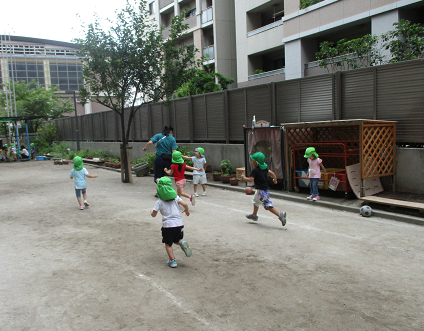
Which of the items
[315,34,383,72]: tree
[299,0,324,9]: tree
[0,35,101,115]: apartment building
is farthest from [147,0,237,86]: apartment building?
Answer: [0,35,101,115]: apartment building

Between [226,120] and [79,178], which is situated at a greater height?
[226,120]

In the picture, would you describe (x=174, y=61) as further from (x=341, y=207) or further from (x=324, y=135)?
(x=341, y=207)

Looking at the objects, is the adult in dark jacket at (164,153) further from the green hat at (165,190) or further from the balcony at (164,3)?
the balcony at (164,3)

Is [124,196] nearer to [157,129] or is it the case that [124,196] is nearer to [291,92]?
[291,92]

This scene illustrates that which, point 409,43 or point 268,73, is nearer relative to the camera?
point 409,43

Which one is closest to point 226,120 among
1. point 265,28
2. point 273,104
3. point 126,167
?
point 273,104

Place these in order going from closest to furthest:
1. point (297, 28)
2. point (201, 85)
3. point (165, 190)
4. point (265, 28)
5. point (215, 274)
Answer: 1. point (215, 274)
2. point (165, 190)
3. point (297, 28)
4. point (201, 85)
5. point (265, 28)

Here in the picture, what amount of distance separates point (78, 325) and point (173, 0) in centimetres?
3639

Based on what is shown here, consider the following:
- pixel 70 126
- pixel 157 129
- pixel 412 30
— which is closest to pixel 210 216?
pixel 412 30

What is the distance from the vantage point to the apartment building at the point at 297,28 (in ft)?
52.8

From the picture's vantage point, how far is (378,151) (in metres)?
9.82

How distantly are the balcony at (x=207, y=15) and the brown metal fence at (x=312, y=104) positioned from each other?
1314cm

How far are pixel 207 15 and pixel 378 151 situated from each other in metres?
24.8

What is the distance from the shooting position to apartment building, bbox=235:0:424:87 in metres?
16.1
